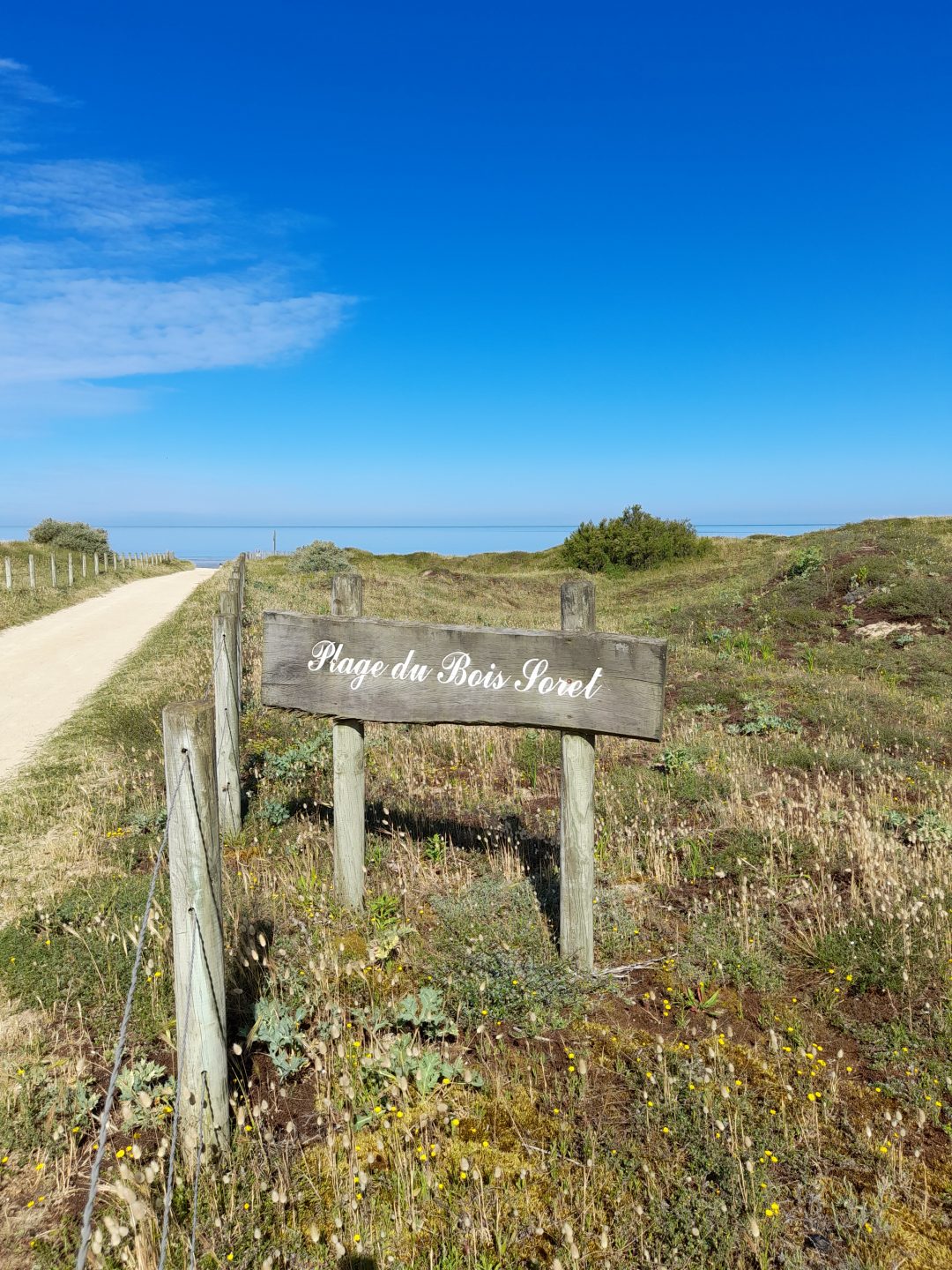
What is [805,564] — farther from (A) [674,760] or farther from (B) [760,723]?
(A) [674,760]

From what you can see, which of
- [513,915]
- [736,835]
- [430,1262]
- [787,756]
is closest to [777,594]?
[787,756]

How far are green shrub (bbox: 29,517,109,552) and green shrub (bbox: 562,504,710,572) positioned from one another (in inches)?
1050

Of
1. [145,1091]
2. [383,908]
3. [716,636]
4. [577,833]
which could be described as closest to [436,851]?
[383,908]

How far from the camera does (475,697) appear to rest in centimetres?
450

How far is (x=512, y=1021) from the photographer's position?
3.85 meters

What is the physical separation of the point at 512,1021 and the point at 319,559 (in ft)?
99.3

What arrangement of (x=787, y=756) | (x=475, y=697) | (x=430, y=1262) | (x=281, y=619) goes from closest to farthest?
(x=430, y=1262) → (x=475, y=697) → (x=281, y=619) → (x=787, y=756)

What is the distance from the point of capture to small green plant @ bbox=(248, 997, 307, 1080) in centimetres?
345

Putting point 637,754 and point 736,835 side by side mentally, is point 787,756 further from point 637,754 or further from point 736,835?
point 736,835

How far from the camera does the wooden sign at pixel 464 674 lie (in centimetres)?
414

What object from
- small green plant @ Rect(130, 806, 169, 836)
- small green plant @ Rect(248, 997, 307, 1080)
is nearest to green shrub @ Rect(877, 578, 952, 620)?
small green plant @ Rect(130, 806, 169, 836)

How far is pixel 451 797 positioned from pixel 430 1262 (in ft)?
15.2

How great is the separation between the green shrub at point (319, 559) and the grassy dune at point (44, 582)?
7698 mm

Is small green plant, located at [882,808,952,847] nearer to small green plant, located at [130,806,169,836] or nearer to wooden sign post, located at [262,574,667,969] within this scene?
wooden sign post, located at [262,574,667,969]
